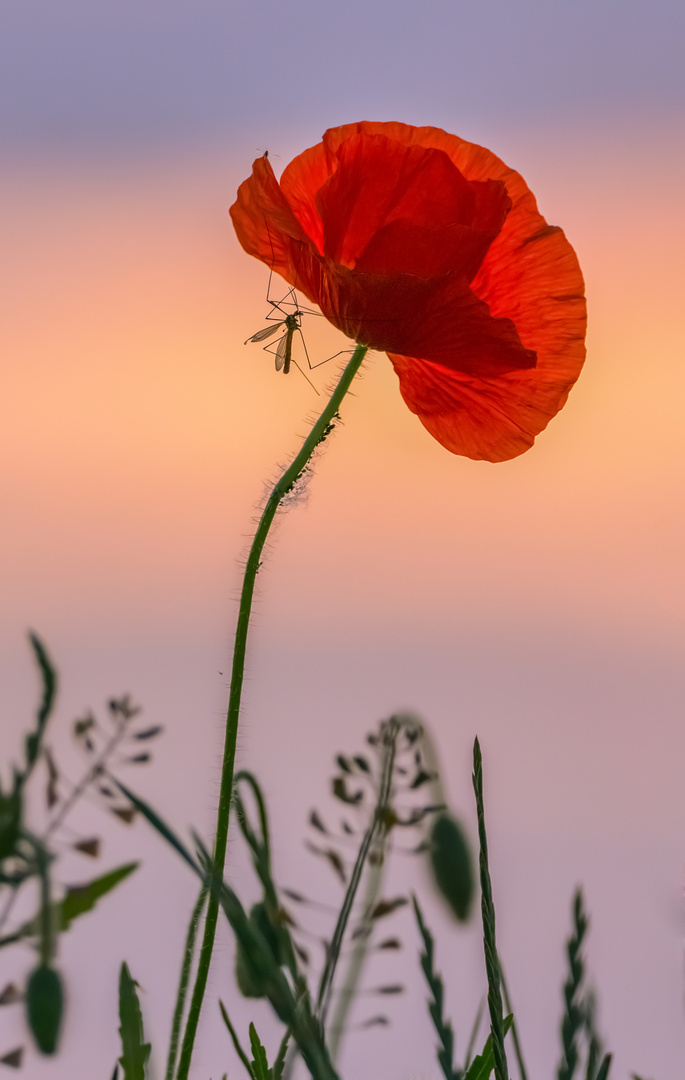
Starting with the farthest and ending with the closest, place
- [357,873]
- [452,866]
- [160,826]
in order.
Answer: [452,866] → [357,873] → [160,826]

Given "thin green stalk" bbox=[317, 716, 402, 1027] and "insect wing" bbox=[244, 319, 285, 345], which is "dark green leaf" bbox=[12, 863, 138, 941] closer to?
"thin green stalk" bbox=[317, 716, 402, 1027]

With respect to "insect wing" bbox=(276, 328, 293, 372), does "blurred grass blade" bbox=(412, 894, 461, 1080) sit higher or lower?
lower

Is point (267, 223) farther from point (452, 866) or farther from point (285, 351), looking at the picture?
point (452, 866)

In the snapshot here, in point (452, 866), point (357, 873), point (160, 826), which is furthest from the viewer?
point (452, 866)

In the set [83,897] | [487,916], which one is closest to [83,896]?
[83,897]

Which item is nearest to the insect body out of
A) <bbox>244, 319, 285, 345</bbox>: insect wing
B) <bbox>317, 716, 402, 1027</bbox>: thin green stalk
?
<bbox>244, 319, 285, 345</bbox>: insect wing

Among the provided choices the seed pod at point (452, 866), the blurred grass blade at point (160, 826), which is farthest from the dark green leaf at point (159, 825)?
the seed pod at point (452, 866)
